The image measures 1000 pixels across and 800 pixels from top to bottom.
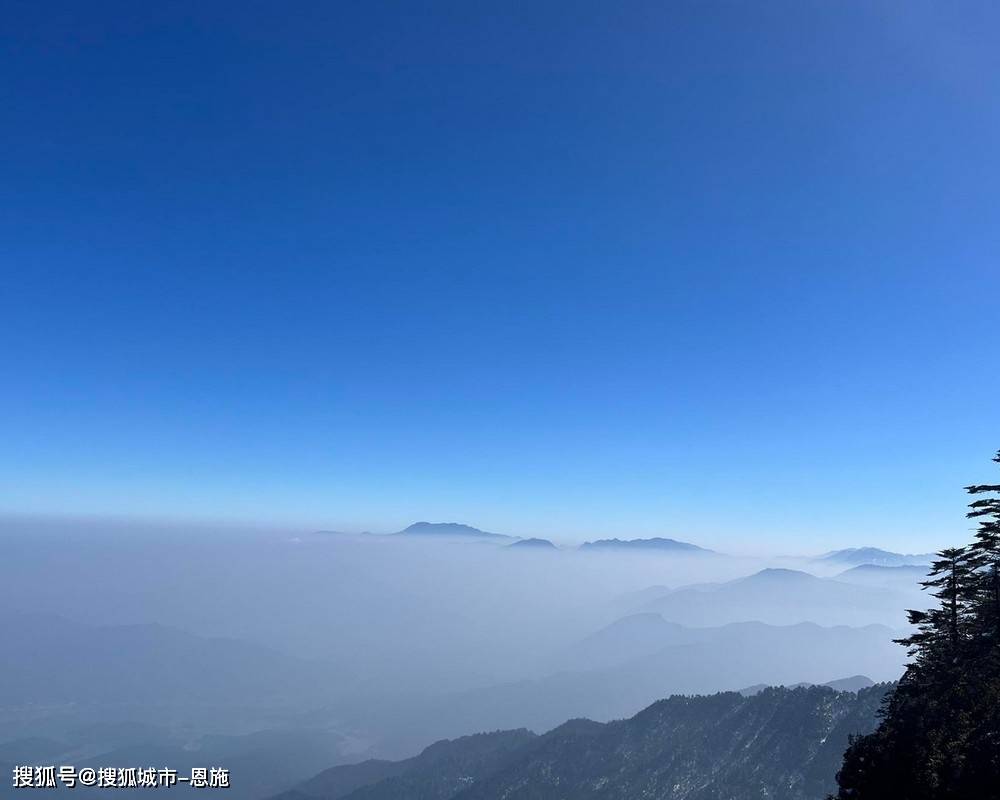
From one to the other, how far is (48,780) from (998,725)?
109 meters

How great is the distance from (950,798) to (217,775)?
79814 mm

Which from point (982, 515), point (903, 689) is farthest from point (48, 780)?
point (982, 515)

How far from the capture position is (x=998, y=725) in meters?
33.9

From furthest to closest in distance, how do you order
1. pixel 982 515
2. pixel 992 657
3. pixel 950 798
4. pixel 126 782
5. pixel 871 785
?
1. pixel 126 782
2. pixel 982 515
3. pixel 992 657
4. pixel 871 785
5. pixel 950 798

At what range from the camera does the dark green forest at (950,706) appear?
32875mm

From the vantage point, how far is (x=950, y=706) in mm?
40094

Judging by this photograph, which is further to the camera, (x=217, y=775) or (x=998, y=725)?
(x=217, y=775)

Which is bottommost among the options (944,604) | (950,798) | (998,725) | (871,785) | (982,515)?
(871,785)

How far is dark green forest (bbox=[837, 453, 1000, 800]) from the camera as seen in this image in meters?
A: 32.9

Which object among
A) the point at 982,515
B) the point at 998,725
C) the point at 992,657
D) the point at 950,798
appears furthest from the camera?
the point at 982,515

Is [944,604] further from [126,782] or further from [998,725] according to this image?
[126,782]

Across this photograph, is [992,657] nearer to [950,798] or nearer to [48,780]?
[950,798]

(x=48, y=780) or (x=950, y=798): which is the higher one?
(x=950, y=798)

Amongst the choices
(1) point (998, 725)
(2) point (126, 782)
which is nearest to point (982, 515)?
(1) point (998, 725)
